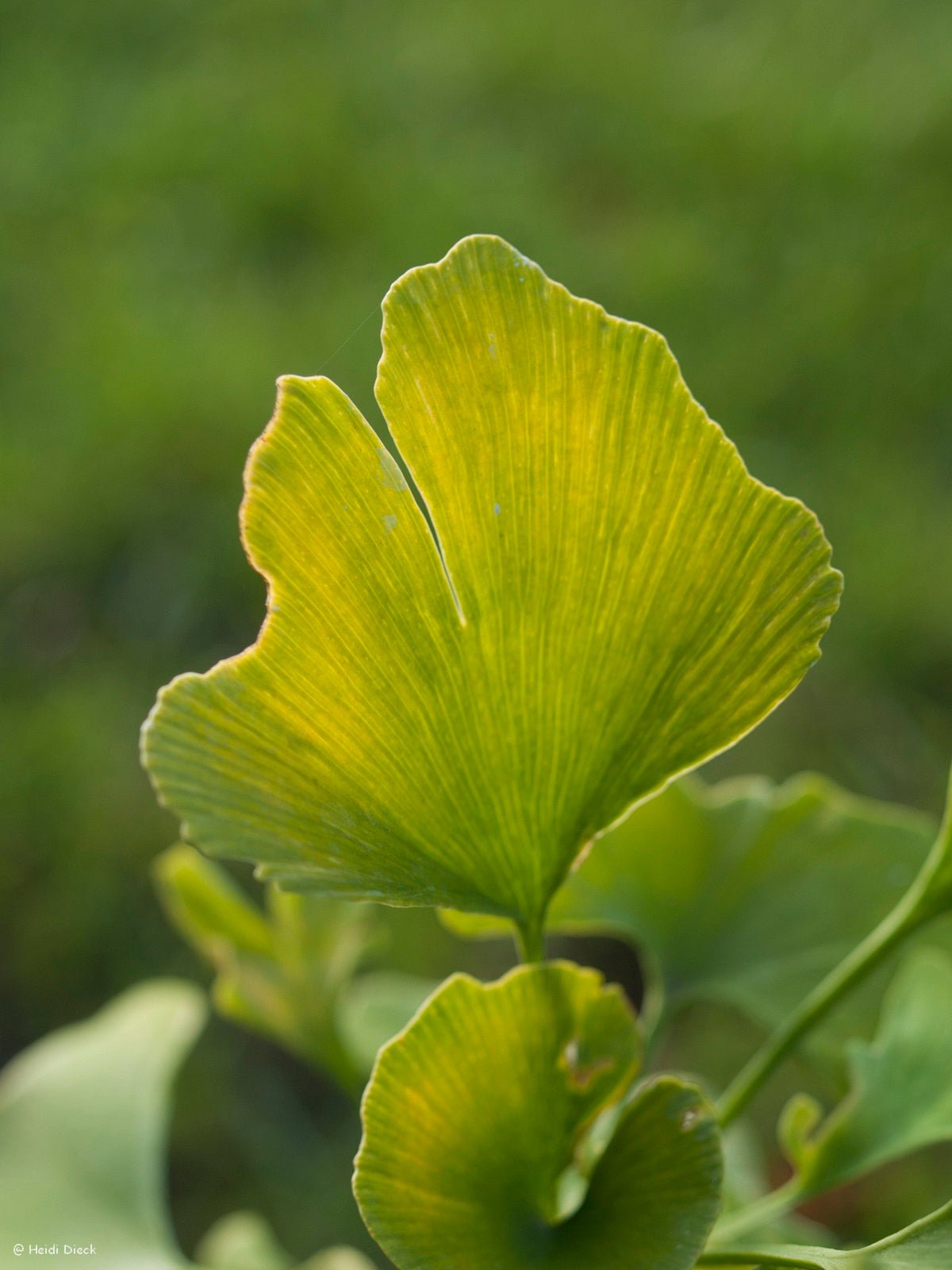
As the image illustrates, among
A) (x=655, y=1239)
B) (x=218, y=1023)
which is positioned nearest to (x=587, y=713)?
(x=655, y=1239)

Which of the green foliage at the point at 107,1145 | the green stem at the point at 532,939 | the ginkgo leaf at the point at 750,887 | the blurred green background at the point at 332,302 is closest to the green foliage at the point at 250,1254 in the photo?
the green foliage at the point at 107,1145

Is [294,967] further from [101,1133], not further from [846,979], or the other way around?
[846,979]

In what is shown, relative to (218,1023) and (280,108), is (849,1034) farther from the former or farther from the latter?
(280,108)

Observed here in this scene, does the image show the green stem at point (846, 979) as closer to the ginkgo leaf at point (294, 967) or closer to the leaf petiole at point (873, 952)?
the leaf petiole at point (873, 952)

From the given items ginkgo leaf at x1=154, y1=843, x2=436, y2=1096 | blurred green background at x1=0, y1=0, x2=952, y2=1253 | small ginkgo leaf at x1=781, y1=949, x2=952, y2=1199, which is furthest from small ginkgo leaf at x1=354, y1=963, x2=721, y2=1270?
blurred green background at x1=0, y1=0, x2=952, y2=1253

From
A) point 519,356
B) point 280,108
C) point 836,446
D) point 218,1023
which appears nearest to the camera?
point 519,356

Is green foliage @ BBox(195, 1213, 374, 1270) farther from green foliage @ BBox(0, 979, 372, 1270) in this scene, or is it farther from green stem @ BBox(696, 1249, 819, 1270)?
green stem @ BBox(696, 1249, 819, 1270)
